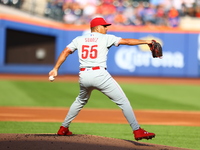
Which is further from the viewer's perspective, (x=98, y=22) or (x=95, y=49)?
(x=98, y=22)

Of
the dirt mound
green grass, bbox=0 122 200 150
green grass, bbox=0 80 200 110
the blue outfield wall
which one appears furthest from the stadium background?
the dirt mound

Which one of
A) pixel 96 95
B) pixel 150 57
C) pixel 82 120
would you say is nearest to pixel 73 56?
pixel 150 57

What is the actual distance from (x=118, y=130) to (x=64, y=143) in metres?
2.42

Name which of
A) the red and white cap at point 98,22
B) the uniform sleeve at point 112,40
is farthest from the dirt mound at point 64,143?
the red and white cap at point 98,22

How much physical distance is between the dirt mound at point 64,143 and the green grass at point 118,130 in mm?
920

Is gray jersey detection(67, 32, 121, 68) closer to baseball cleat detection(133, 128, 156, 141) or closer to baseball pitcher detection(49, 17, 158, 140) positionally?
baseball pitcher detection(49, 17, 158, 140)

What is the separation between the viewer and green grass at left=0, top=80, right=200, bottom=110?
1305 centimetres

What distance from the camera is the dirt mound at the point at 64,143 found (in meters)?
5.79

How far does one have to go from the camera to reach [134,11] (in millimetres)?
23312

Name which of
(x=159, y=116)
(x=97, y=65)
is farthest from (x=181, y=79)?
(x=97, y=65)

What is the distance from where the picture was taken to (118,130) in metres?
8.41

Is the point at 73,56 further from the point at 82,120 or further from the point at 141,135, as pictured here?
the point at 141,135

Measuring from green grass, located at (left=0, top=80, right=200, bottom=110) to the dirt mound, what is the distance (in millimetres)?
6044

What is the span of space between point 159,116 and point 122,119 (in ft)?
3.45
